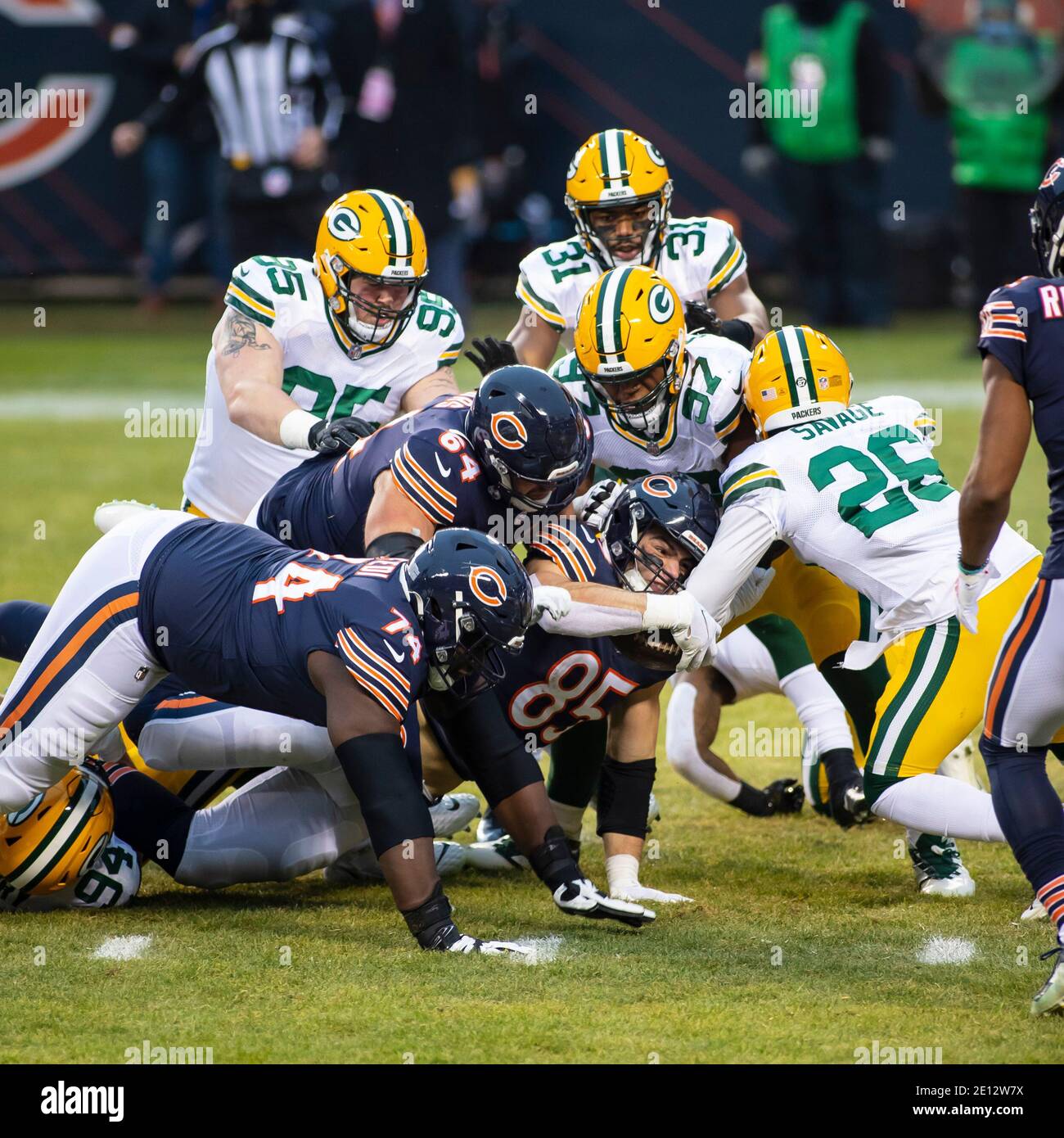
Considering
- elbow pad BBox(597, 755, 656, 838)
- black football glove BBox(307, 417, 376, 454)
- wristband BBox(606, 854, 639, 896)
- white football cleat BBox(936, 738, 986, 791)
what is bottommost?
wristband BBox(606, 854, 639, 896)

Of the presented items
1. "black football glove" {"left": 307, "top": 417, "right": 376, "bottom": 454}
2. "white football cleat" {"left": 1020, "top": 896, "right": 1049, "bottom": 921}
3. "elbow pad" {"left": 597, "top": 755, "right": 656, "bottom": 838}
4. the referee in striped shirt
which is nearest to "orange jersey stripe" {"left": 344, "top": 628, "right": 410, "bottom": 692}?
"elbow pad" {"left": 597, "top": 755, "right": 656, "bottom": 838}

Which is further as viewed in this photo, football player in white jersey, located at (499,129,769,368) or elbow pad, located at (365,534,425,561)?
football player in white jersey, located at (499,129,769,368)

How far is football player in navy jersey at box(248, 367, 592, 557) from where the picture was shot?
4.63 meters

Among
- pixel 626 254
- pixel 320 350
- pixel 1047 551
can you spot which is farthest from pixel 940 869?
pixel 320 350

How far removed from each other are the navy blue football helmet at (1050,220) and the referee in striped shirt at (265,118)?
9360 millimetres

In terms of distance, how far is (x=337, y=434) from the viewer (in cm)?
525

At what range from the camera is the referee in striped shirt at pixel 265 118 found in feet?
42.0

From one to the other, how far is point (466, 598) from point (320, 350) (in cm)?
206

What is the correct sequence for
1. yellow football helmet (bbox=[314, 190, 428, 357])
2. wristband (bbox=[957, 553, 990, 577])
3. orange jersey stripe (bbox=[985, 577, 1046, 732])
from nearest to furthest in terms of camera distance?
orange jersey stripe (bbox=[985, 577, 1046, 732]) → wristband (bbox=[957, 553, 990, 577]) → yellow football helmet (bbox=[314, 190, 428, 357])

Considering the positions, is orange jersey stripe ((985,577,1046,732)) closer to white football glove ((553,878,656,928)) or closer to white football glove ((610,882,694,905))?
white football glove ((553,878,656,928))

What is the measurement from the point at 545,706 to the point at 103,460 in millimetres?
7723

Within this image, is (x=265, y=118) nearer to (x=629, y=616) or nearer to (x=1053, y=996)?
(x=629, y=616)

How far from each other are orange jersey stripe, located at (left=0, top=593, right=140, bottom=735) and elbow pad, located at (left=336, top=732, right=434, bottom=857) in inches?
28.0

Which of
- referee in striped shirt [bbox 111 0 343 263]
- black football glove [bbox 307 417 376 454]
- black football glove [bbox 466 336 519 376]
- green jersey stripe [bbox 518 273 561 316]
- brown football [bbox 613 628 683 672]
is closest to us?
brown football [bbox 613 628 683 672]
